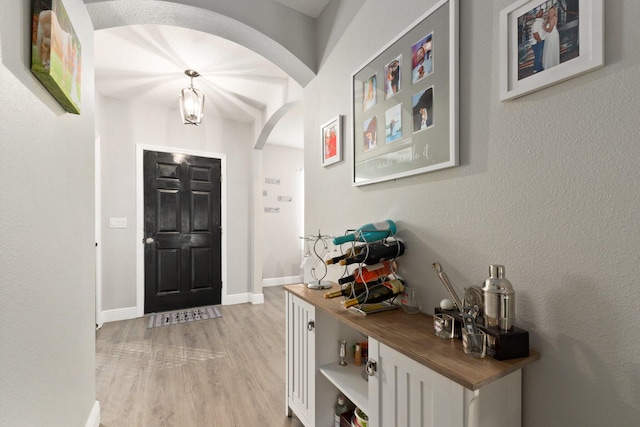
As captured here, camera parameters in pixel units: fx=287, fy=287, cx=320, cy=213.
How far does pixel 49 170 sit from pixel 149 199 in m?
2.71

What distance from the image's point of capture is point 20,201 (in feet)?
2.72

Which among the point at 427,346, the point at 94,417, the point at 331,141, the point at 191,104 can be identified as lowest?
the point at 94,417

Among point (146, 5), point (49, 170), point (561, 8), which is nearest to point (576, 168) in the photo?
point (561, 8)

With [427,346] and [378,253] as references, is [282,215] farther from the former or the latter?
[427,346]

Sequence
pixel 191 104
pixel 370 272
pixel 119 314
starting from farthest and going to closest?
pixel 119 314, pixel 191 104, pixel 370 272

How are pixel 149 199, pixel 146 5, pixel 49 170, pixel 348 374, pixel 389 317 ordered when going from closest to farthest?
pixel 49 170 < pixel 389 317 < pixel 348 374 < pixel 146 5 < pixel 149 199

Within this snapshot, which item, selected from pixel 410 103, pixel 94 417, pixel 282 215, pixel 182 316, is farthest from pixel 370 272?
pixel 282 215

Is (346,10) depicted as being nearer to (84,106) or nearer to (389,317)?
(84,106)

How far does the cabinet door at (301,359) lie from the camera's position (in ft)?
4.62

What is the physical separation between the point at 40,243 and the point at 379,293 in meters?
1.23

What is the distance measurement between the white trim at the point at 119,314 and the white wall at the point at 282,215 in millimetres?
2130

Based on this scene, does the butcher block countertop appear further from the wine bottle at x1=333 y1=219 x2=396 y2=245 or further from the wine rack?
the wine bottle at x1=333 y1=219 x2=396 y2=245

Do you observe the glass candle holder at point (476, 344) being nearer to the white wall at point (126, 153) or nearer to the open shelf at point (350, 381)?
the open shelf at point (350, 381)

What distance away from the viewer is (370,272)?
4.28ft
